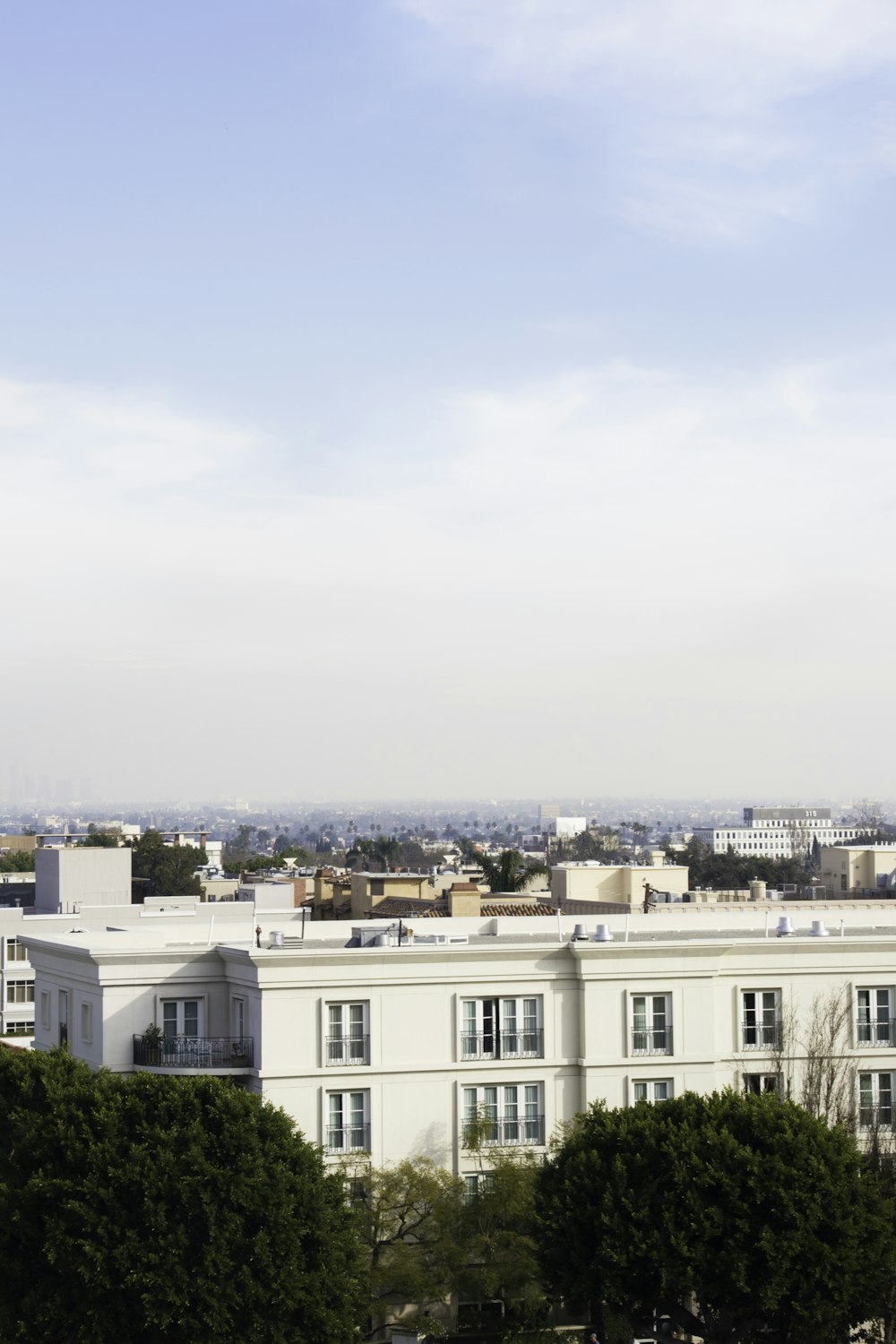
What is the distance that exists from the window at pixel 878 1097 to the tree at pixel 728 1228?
7948 mm

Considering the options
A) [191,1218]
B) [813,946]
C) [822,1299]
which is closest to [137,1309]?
[191,1218]

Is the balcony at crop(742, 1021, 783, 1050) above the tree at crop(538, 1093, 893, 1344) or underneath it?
above

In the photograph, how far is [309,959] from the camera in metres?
40.8

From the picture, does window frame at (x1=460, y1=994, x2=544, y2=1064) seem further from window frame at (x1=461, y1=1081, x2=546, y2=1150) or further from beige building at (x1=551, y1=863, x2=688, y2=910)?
beige building at (x1=551, y1=863, x2=688, y2=910)

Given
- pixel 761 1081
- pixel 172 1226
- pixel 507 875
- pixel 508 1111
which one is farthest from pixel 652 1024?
pixel 507 875

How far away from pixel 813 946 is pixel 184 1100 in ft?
54.3

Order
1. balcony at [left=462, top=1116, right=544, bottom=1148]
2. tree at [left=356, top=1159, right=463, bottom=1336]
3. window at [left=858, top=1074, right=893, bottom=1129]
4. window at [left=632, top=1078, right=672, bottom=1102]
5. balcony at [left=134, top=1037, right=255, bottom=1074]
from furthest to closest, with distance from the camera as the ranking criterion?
window at [left=858, top=1074, right=893, bottom=1129] < window at [left=632, top=1078, right=672, bottom=1102] < balcony at [left=462, top=1116, right=544, bottom=1148] < balcony at [left=134, top=1037, right=255, bottom=1074] < tree at [left=356, top=1159, right=463, bottom=1336]

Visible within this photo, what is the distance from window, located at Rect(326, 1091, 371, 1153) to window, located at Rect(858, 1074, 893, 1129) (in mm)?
12557

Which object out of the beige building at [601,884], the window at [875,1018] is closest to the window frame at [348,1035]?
the window at [875,1018]

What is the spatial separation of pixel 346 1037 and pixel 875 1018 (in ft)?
45.1

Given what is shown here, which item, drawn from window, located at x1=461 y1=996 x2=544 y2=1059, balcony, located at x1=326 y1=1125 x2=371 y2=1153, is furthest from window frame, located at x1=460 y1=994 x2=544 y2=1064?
balcony, located at x1=326 y1=1125 x2=371 y2=1153

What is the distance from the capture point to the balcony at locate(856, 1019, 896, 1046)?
145 feet

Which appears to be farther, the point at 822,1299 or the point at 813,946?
the point at 813,946

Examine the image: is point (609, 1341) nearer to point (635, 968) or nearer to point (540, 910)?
point (635, 968)
